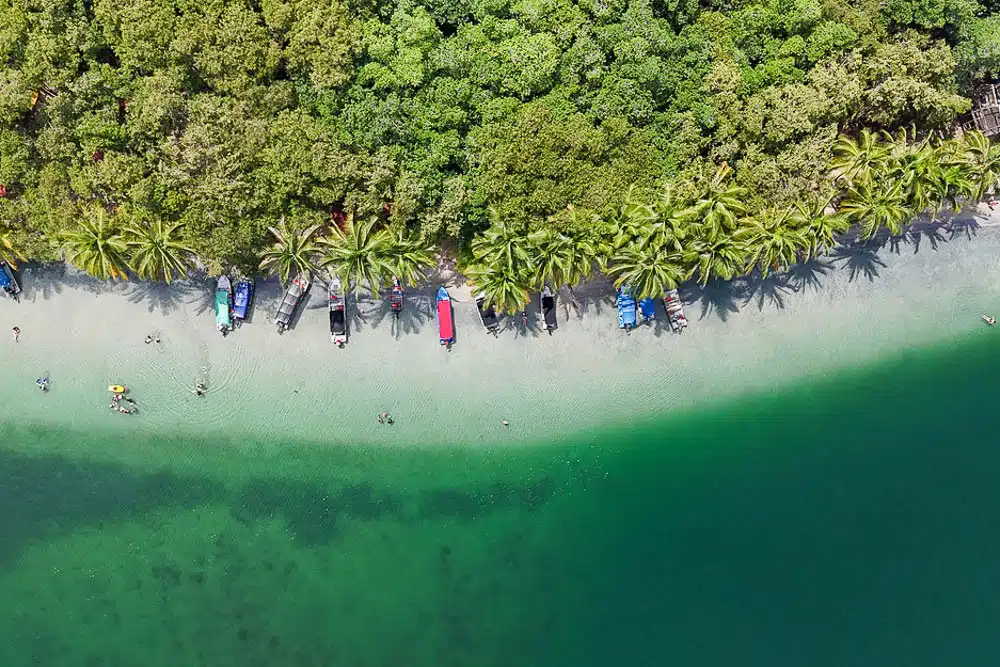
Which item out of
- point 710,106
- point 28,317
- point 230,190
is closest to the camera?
point 230,190

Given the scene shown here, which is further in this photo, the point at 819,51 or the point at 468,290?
the point at 468,290

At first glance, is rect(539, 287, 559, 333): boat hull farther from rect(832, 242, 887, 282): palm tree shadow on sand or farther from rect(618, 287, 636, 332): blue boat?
rect(832, 242, 887, 282): palm tree shadow on sand

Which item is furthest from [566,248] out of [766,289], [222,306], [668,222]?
[222,306]

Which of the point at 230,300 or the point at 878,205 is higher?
the point at 878,205

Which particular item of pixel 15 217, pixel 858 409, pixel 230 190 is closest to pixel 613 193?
pixel 230 190

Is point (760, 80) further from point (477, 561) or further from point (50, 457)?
point (50, 457)

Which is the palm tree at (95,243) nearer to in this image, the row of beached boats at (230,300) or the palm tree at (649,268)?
the row of beached boats at (230,300)

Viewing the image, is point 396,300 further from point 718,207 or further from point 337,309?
point 718,207

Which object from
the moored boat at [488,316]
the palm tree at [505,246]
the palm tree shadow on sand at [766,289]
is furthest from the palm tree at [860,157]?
the moored boat at [488,316]
